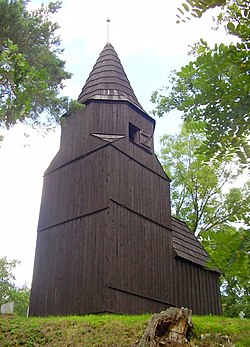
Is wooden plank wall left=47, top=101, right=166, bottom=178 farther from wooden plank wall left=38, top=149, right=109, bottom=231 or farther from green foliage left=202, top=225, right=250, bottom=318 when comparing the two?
green foliage left=202, top=225, right=250, bottom=318

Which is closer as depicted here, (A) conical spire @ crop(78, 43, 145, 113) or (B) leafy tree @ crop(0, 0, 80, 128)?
(B) leafy tree @ crop(0, 0, 80, 128)

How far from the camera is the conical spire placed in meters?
16.9

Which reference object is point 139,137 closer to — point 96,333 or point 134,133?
point 134,133

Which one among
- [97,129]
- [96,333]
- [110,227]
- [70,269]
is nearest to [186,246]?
[110,227]

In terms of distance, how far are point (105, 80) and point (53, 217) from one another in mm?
6295

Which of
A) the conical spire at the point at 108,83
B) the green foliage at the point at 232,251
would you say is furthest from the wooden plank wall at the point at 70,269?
the green foliage at the point at 232,251

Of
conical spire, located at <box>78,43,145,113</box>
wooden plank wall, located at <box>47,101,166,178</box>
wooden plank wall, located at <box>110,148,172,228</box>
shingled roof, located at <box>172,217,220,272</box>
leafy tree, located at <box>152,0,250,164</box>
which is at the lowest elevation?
leafy tree, located at <box>152,0,250,164</box>

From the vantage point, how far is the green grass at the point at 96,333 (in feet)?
27.9

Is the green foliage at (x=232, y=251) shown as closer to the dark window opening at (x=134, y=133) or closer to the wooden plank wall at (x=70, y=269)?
the wooden plank wall at (x=70, y=269)

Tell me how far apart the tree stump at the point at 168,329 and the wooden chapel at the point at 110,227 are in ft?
14.5

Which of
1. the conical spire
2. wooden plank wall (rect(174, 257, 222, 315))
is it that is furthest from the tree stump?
the conical spire

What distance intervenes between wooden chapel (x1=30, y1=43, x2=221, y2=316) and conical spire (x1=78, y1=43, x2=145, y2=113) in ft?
0.22

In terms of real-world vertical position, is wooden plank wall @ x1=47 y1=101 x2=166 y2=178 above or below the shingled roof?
above

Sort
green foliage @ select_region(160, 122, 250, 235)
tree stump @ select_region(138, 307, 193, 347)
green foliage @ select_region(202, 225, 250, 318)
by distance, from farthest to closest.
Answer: green foliage @ select_region(160, 122, 250, 235) → tree stump @ select_region(138, 307, 193, 347) → green foliage @ select_region(202, 225, 250, 318)
